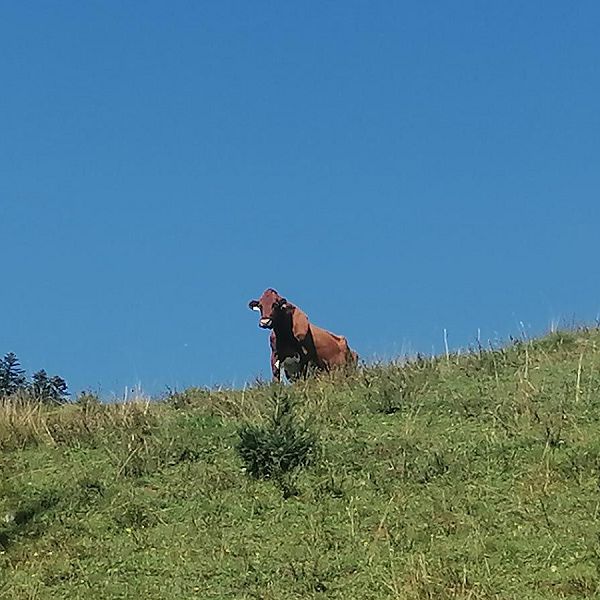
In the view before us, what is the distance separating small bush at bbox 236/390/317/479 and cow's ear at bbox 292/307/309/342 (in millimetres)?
7203

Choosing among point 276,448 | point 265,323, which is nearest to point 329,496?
point 276,448

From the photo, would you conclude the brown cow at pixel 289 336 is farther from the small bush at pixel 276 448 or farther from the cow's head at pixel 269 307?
the small bush at pixel 276 448

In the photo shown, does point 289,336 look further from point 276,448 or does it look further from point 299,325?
point 276,448

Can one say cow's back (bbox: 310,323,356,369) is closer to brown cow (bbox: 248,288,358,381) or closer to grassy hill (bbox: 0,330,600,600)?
brown cow (bbox: 248,288,358,381)

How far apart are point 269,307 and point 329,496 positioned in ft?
27.4

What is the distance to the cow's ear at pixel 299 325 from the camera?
17.5 metres

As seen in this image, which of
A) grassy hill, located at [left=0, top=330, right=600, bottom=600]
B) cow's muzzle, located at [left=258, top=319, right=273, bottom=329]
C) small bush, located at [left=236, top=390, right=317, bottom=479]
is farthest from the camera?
cow's muzzle, located at [left=258, top=319, right=273, bottom=329]

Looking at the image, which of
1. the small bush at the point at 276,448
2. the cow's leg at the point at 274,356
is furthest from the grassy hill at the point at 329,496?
the cow's leg at the point at 274,356

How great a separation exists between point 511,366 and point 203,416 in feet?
12.0

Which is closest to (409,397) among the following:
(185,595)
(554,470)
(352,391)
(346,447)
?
(352,391)

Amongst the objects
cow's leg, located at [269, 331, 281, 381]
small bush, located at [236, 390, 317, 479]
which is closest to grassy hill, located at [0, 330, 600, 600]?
small bush, located at [236, 390, 317, 479]

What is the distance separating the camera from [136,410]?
12203mm

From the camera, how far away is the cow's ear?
17516mm

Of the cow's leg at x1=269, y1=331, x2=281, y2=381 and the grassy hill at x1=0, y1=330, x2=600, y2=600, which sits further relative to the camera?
the cow's leg at x1=269, y1=331, x2=281, y2=381
